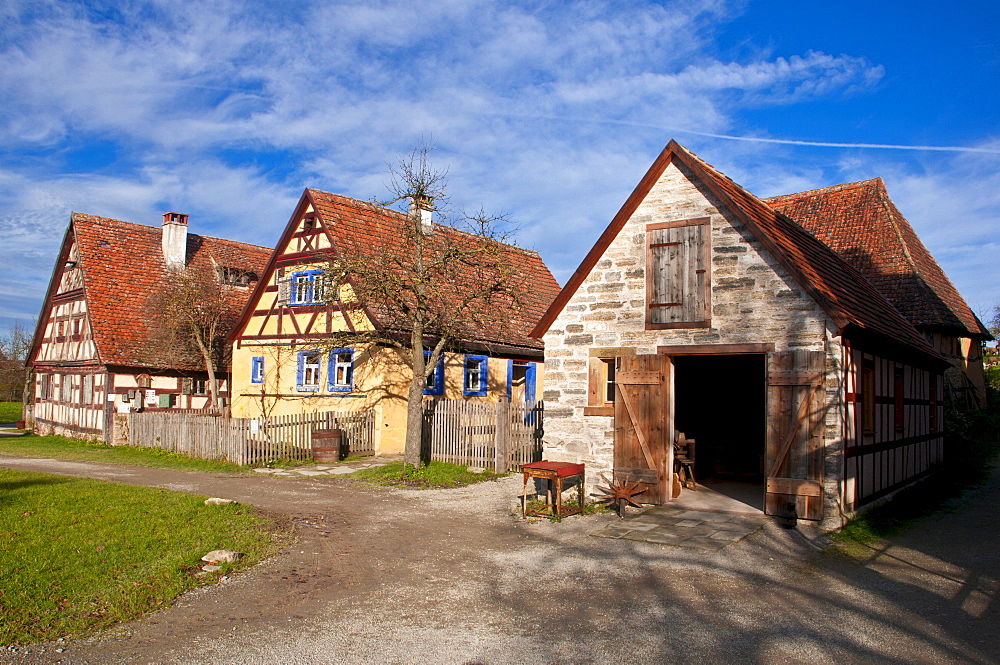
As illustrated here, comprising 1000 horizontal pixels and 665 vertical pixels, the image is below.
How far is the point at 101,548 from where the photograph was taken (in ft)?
29.8

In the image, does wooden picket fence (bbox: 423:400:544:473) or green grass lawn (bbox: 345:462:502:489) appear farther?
wooden picket fence (bbox: 423:400:544:473)

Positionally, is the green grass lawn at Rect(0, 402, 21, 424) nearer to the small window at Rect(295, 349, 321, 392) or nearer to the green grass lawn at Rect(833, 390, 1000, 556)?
the small window at Rect(295, 349, 321, 392)

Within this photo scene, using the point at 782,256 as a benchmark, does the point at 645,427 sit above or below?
below

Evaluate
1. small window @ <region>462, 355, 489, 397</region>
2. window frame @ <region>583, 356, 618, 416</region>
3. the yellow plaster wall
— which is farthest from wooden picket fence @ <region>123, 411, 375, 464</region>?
window frame @ <region>583, 356, 618, 416</region>

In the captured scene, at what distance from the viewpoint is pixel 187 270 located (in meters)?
30.2

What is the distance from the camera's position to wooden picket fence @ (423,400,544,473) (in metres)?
17.3

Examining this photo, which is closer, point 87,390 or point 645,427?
point 645,427

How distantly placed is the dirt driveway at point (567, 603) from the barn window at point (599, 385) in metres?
2.22

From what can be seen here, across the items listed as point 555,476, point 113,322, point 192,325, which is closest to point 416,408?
point 555,476

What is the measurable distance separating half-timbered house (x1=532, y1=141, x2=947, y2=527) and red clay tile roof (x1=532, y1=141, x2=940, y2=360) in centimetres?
3

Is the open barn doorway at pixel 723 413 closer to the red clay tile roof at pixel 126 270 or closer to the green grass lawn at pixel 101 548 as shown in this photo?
the green grass lawn at pixel 101 548

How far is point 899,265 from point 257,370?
69.7 feet

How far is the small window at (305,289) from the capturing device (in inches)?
903

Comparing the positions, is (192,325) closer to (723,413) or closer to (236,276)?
(236,276)
